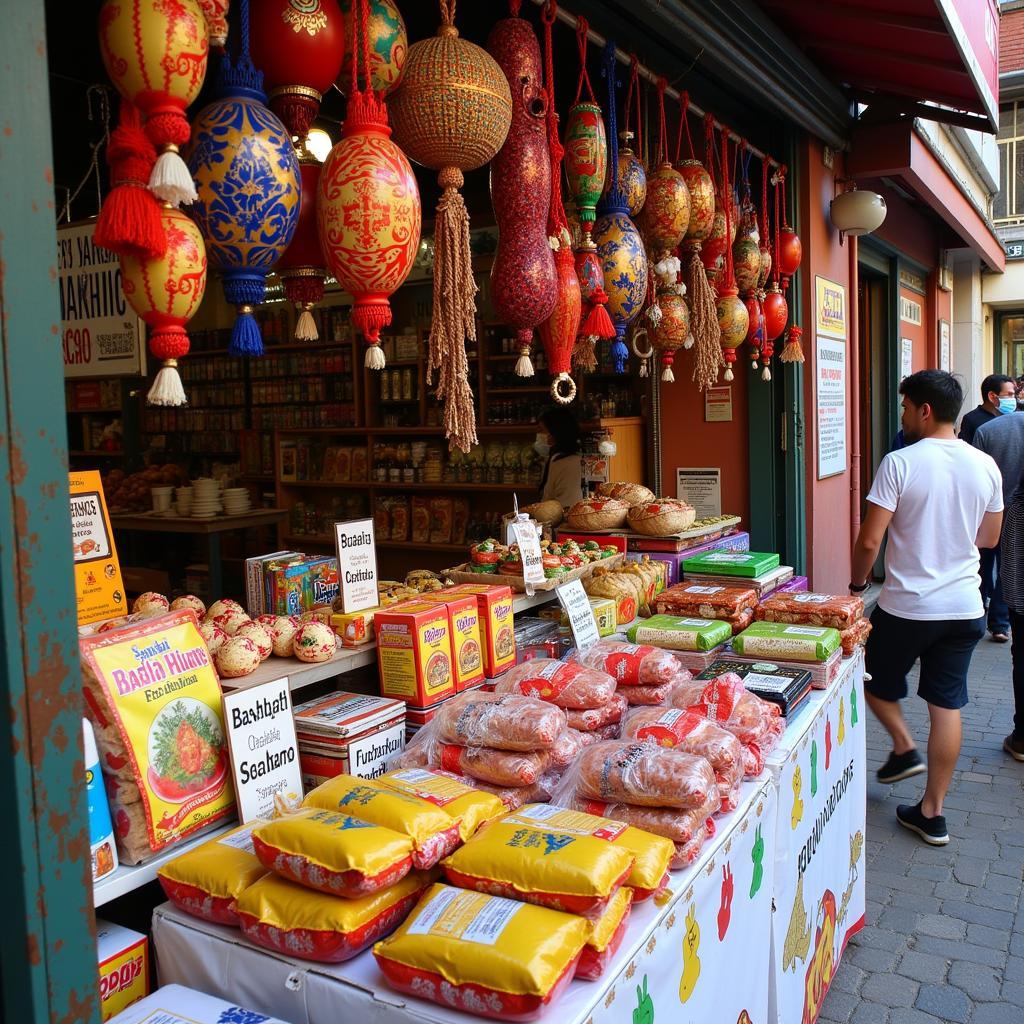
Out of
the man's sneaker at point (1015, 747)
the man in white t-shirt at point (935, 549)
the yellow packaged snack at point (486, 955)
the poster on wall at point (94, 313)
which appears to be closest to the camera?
the yellow packaged snack at point (486, 955)

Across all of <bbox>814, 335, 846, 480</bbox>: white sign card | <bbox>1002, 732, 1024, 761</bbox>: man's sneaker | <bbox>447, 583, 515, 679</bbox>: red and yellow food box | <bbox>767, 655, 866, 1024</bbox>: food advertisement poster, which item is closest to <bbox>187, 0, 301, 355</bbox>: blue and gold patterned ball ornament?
<bbox>447, 583, 515, 679</bbox>: red and yellow food box

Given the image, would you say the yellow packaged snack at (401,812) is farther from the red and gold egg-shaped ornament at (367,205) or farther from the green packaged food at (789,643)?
the green packaged food at (789,643)

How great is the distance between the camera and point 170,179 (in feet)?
4.71

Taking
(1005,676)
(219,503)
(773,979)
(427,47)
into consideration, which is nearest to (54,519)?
(427,47)

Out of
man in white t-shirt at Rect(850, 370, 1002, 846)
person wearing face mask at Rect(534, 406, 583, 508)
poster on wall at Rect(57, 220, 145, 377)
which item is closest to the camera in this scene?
poster on wall at Rect(57, 220, 145, 377)

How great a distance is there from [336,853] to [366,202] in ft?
3.93

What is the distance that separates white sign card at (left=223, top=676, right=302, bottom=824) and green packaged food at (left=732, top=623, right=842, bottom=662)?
1409mm

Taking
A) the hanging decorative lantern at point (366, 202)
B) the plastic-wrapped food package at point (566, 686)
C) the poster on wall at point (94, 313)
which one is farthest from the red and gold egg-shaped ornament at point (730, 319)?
the poster on wall at point (94, 313)

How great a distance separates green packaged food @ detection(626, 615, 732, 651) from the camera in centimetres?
262

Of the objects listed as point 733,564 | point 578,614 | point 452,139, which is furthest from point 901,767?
point 452,139

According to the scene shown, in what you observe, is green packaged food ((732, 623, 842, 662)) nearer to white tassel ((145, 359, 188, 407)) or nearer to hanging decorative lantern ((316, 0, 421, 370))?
hanging decorative lantern ((316, 0, 421, 370))

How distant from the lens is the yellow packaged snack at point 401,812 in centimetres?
135

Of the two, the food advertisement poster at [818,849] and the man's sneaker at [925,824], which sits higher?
the food advertisement poster at [818,849]

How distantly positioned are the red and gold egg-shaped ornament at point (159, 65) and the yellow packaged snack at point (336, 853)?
104cm
